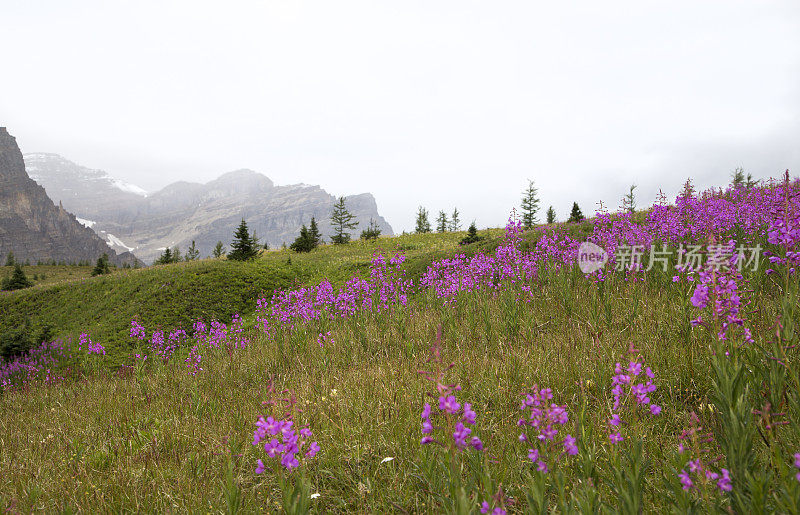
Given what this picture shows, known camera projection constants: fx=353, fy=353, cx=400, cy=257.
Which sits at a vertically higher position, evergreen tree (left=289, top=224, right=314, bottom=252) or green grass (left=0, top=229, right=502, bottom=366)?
evergreen tree (left=289, top=224, right=314, bottom=252)

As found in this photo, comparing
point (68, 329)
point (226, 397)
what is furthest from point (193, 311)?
point (226, 397)

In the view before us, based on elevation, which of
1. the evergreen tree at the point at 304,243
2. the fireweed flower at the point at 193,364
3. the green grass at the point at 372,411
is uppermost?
the evergreen tree at the point at 304,243

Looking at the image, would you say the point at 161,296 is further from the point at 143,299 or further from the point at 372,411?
the point at 372,411

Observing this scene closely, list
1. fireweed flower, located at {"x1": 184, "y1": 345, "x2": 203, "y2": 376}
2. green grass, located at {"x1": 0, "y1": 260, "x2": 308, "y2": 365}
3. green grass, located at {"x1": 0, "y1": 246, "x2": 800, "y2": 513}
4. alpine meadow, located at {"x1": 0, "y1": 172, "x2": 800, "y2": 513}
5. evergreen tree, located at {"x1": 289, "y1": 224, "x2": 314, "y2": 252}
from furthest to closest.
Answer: evergreen tree, located at {"x1": 289, "y1": 224, "x2": 314, "y2": 252} < green grass, located at {"x1": 0, "y1": 260, "x2": 308, "y2": 365} < fireweed flower, located at {"x1": 184, "y1": 345, "x2": 203, "y2": 376} < green grass, located at {"x1": 0, "y1": 246, "x2": 800, "y2": 513} < alpine meadow, located at {"x1": 0, "y1": 172, "x2": 800, "y2": 513}

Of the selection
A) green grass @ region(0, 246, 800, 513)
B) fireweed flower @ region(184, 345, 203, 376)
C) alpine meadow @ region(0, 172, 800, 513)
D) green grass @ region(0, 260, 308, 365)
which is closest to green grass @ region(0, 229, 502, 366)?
green grass @ region(0, 260, 308, 365)

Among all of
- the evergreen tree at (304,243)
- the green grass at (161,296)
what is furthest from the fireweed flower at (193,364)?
the evergreen tree at (304,243)

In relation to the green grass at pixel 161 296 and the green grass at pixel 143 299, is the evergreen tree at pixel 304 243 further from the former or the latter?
the green grass at pixel 143 299

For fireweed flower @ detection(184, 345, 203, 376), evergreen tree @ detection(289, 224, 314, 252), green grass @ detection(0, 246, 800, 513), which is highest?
evergreen tree @ detection(289, 224, 314, 252)

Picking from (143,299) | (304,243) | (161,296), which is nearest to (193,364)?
(161,296)

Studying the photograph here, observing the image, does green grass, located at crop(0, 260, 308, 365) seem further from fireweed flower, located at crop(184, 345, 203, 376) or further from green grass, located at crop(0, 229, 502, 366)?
fireweed flower, located at crop(184, 345, 203, 376)

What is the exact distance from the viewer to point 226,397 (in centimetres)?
507

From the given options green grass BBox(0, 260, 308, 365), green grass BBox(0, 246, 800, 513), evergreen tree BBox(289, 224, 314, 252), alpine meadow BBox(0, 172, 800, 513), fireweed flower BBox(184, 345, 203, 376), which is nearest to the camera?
alpine meadow BBox(0, 172, 800, 513)

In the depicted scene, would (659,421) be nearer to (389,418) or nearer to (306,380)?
(389,418)

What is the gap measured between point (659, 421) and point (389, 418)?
2296 mm
